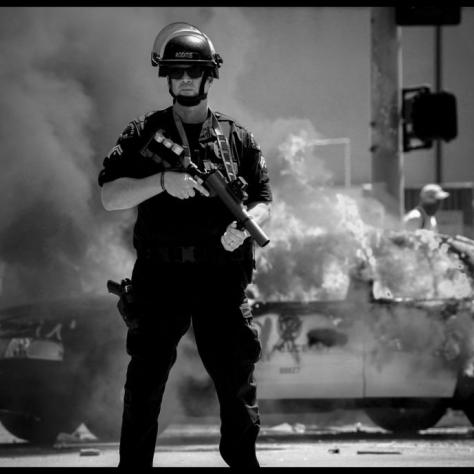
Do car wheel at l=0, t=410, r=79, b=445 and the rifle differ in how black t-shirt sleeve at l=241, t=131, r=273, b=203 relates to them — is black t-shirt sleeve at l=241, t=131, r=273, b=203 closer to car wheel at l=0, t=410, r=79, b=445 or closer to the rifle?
the rifle

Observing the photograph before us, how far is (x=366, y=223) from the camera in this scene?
9.97 m

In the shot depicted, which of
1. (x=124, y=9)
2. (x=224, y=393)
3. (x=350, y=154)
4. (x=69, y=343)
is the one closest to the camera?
(x=224, y=393)

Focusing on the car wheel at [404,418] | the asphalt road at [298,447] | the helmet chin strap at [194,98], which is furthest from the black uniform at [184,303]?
the car wheel at [404,418]

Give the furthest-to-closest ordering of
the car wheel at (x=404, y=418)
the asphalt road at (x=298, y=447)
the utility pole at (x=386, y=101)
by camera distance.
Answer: the utility pole at (x=386, y=101) → the car wheel at (x=404, y=418) → the asphalt road at (x=298, y=447)

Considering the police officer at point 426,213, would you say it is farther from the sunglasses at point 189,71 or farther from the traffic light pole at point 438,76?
the traffic light pole at point 438,76

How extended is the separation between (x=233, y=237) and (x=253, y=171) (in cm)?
42

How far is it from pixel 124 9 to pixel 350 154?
3.74 meters

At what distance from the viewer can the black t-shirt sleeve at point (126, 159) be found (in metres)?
4.83

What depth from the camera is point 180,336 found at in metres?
4.77

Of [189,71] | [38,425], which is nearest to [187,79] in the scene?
[189,71]

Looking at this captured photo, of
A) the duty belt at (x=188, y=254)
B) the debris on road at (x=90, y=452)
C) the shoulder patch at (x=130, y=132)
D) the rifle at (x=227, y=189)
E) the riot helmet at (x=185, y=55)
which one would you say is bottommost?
the debris on road at (x=90, y=452)

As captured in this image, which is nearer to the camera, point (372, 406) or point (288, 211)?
point (372, 406)
